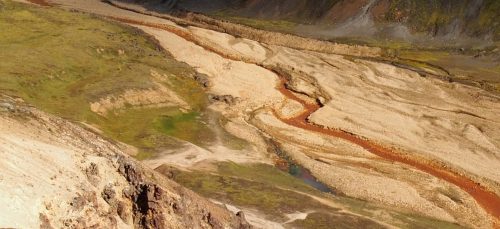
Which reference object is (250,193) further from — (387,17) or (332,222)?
(387,17)

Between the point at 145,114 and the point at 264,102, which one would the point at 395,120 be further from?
the point at 145,114

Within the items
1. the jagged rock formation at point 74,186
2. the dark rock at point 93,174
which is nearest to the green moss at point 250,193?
the jagged rock formation at point 74,186

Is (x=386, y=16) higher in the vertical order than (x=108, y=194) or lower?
higher

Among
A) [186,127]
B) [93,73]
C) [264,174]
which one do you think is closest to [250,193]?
[264,174]

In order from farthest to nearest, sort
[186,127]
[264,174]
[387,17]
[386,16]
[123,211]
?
[386,16] < [387,17] < [186,127] < [264,174] < [123,211]

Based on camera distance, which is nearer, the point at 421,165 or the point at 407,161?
the point at 421,165

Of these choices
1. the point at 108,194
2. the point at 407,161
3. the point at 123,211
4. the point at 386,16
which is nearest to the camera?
the point at 108,194
